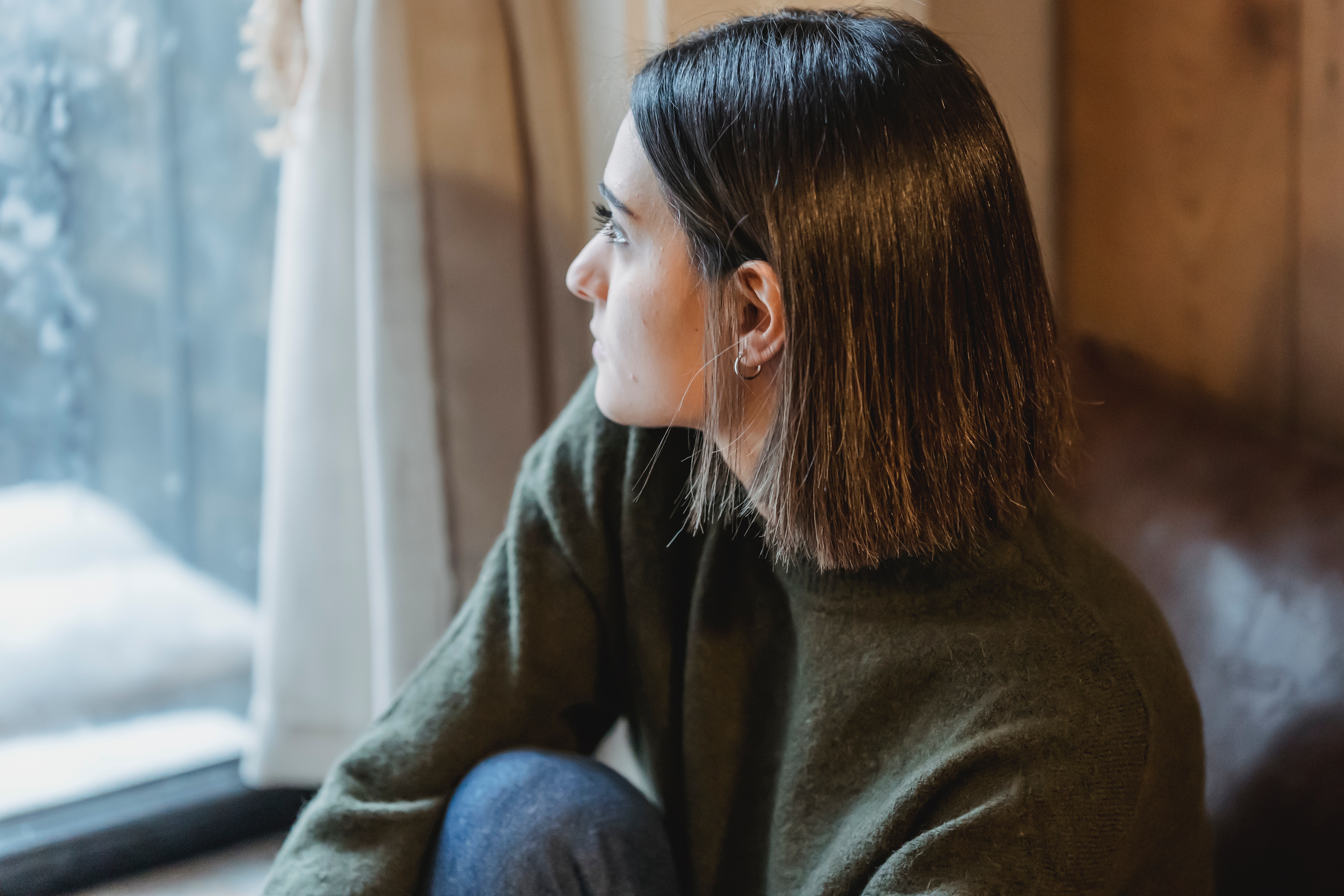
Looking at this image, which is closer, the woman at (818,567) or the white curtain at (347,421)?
the woman at (818,567)

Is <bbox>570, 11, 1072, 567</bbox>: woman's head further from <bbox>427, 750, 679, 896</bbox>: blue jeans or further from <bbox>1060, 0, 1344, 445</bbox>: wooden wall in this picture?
<bbox>1060, 0, 1344, 445</bbox>: wooden wall

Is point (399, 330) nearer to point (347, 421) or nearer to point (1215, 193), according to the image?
point (347, 421)

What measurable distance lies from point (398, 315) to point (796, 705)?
0.58 metres

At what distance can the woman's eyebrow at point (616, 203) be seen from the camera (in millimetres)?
815

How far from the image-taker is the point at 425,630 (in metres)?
1.22

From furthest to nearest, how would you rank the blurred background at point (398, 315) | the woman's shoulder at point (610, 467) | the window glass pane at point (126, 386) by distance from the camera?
the window glass pane at point (126, 386), the blurred background at point (398, 315), the woman's shoulder at point (610, 467)

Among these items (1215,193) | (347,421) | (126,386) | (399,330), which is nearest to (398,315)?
(399,330)

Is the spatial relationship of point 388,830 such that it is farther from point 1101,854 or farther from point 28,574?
point 28,574

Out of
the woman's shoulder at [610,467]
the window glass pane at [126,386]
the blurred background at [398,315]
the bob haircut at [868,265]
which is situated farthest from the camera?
the window glass pane at [126,386]

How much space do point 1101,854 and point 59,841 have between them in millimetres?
1099

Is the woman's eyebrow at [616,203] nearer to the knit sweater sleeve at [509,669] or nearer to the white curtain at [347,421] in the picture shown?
the knit sweater sleeve at [509,669]

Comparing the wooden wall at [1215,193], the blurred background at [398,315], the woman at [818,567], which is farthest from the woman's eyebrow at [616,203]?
the wooden wall at [1215,193]

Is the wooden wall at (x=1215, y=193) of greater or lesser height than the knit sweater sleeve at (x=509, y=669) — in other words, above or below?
above

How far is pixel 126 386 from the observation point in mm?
1401
